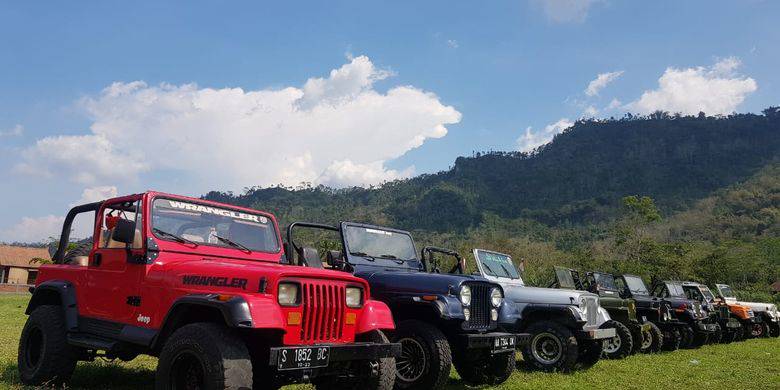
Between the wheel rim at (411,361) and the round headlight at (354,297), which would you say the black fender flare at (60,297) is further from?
the wheel rim at (411,361)

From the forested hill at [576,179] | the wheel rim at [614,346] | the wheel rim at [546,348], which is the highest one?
the forested hill at [576,179]

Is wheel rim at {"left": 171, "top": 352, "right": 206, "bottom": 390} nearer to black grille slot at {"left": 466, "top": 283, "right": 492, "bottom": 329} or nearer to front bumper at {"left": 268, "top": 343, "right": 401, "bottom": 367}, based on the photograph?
front bumper at {"left": 268, "top": 343, "right": 401, "bottom": 367}

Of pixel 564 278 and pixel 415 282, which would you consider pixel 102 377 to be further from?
pixel 564 278

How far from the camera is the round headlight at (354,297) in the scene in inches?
194

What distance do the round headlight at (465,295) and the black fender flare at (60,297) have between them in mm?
3881

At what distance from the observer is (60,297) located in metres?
6.19

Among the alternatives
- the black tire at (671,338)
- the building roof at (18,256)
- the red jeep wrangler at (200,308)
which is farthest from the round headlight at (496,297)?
the building roof at (18,256)

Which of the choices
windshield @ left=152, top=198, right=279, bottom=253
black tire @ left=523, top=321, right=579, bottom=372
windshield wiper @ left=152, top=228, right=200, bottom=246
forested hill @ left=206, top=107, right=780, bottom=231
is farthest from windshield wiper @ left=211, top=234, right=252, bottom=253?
forested hill @ left=206, top=107, right=780, bottom=231

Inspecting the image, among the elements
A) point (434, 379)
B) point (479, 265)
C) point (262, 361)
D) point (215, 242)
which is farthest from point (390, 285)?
point (479, 265)

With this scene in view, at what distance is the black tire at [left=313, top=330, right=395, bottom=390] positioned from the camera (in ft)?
16.5

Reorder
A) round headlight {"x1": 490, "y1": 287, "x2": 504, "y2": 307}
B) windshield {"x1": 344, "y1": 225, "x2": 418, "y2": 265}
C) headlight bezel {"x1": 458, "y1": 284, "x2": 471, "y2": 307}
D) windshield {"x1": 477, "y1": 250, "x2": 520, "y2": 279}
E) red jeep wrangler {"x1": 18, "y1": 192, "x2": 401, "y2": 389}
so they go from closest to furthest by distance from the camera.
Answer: red jeep wrangler {"x1": 18, "y1": 192, "x2": 401, "y2": 389}, headlight bezel {"x1": 458, "y1": 284, "x2": 471, "y2": 307}, round headlight {"x1": 490, "y1": 287, "x2": 504, "y2": 307}, windshield {"x1": 344, "y1": 225, "x2": 418, "y2": 265}, windshield {"x1": 477, "y1": 250, "x2": 520, "y2": 279}

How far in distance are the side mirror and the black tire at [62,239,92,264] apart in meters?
1.53

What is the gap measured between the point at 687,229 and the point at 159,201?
8109 centimetres

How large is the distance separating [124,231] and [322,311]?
1.84 metres
